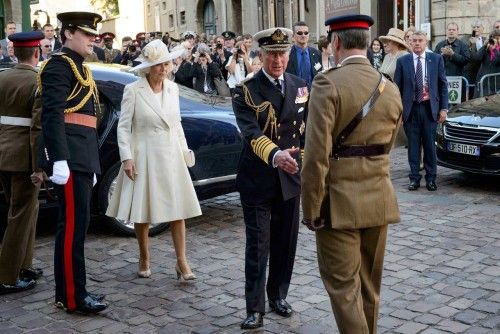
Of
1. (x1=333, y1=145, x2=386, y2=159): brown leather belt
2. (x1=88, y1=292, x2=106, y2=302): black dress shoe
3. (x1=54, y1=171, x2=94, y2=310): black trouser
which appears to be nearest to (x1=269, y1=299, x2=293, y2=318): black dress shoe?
(x1=88, y1=292, x2=106, y2=302): black dress shoe

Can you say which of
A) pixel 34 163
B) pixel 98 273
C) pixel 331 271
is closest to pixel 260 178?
pixel 331 271

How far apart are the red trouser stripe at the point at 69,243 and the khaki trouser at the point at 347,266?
6.27ft

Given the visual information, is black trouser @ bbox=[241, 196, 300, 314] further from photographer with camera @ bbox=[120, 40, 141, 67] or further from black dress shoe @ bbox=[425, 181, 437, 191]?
photographer with camera @ bbox=[120, 40, 141, 67]

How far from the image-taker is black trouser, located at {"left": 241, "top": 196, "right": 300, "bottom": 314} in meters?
4.83

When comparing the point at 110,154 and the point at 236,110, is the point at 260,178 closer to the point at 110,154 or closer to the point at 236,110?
the point at 236,110

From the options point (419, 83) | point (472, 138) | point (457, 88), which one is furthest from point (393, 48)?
point (457, 88)

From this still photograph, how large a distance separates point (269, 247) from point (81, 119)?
5.02 ft

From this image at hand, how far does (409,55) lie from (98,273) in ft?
15.5

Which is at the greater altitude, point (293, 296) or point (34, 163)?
point (34, 163)

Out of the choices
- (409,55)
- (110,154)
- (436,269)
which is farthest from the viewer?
(409,55)

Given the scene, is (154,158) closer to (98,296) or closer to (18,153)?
(18,153)

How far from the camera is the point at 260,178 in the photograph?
4.80 metres

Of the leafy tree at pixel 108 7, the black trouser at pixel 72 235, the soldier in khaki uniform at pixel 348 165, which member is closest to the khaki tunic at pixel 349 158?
the soldier in khaki uniform at pixel 348 165

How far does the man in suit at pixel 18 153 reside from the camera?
559cm
